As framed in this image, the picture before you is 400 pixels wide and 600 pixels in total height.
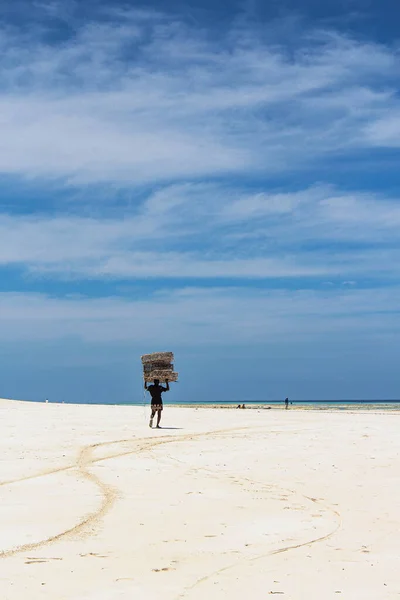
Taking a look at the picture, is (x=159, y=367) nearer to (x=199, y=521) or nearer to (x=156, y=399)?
(x=156, y=399)

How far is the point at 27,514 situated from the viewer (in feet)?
34.4

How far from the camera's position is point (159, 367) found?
29.7 metres

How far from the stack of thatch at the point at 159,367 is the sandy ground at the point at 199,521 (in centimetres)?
945

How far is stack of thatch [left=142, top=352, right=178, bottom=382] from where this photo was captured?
29.7 meters

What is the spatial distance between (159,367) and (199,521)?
1936 cm

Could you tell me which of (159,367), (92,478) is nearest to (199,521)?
(92,478)

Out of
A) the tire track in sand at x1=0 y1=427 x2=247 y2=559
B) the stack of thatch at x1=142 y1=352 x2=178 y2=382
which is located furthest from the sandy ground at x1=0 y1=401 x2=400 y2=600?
the stack of thatch at x1=142 y1=352 x2=178 y2=382

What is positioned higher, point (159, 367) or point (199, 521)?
point (159, 367)

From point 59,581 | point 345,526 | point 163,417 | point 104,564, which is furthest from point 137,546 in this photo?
point 163,417

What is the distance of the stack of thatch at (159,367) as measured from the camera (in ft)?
97.3

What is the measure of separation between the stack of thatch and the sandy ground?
9.45 meters

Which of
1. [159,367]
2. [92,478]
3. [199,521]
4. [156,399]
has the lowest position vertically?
[199,521]

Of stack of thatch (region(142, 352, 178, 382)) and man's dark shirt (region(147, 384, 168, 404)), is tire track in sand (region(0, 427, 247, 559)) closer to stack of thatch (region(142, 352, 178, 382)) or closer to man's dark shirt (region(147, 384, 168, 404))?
man's dark shirt (region(147, 384, 168, 404))

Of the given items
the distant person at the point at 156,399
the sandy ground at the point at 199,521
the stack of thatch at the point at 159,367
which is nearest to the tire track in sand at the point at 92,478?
the sandy ground at the point at 199,521
